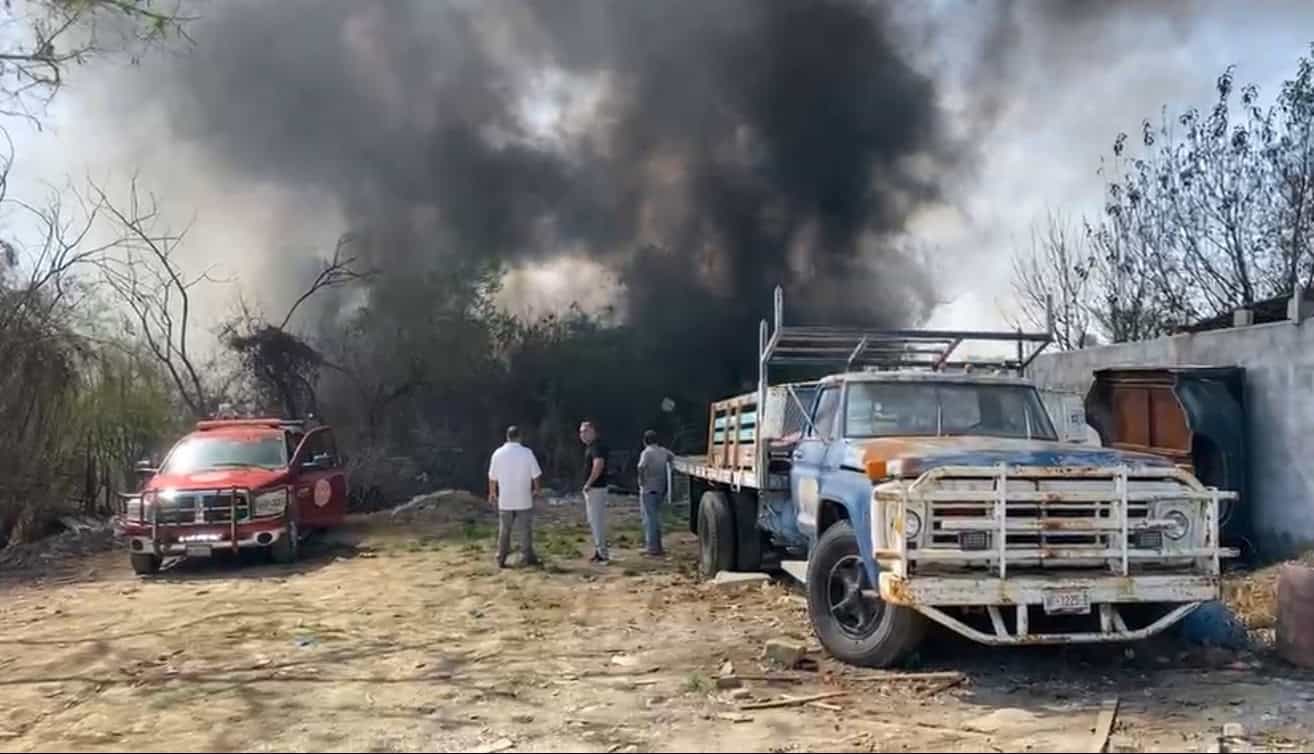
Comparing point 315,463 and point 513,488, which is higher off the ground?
point 315,463

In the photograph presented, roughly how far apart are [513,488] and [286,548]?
2.91 m

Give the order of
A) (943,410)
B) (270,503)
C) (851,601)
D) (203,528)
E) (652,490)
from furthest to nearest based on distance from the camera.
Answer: (652,490) → (270,503) → (203,528) → (943,410) → (851,601)

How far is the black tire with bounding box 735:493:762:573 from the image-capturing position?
11.0 meters

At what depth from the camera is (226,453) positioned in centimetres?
1376

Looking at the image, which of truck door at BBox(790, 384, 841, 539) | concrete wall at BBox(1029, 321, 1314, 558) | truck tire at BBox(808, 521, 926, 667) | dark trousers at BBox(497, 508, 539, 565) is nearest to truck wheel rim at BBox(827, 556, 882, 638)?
truck tire at BBox(808, 521, 926, 667)

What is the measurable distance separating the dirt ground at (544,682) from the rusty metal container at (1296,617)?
12cm

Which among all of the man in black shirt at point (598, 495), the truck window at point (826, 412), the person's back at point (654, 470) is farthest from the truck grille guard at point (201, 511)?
the truck window at point (826, 412)

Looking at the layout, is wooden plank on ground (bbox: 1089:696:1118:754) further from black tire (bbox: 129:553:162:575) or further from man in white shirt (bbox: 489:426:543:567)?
black tire (bbox: 129:553:162:575)

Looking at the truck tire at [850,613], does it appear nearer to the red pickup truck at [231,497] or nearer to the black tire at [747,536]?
the black tire at [747,536]

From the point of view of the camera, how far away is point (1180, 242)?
68.2ft

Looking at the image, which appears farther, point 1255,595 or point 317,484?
point 317,484

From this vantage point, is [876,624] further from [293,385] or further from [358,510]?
[293,385]

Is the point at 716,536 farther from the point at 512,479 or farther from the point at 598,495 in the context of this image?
the point at 512,479

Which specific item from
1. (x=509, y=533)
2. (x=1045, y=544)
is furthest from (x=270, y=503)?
(x=1045, y=544)
